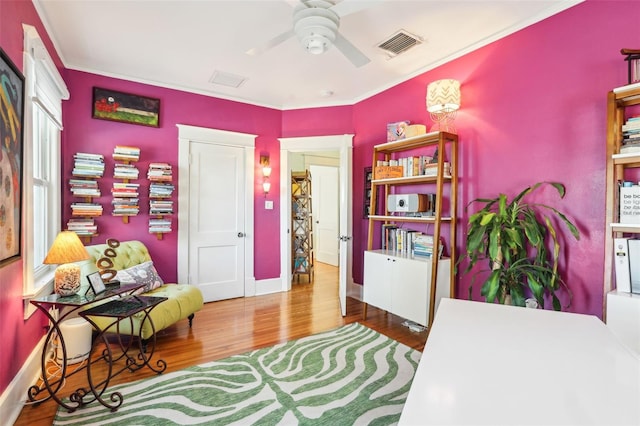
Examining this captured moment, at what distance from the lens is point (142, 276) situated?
319 centimetres

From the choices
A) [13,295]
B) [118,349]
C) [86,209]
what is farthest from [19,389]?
[86,209]

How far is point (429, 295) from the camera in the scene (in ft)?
9.59

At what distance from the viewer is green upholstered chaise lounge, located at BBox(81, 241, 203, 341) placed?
2695mm

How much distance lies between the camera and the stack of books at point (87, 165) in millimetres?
3322

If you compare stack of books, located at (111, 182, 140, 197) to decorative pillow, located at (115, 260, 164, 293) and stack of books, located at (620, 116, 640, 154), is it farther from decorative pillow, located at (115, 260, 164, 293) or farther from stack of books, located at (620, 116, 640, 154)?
stack of books, located at (620, 116, 640, 154)

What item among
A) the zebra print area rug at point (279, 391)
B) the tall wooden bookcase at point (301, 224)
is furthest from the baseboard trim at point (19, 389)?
the tall wooden bookcase at point (301, 224)

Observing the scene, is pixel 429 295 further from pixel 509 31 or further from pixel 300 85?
pixel 300 85

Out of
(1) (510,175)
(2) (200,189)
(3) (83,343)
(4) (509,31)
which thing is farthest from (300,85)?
(3) (83,343)

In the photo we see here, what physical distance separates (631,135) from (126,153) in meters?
4.30

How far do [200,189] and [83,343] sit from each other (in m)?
2.11

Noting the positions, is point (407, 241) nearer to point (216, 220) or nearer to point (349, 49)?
point (349, 49)

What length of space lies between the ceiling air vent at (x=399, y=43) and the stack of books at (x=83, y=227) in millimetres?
3392

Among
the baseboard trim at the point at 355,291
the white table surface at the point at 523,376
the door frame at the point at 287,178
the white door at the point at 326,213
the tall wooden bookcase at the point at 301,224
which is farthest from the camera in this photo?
the white door at the point at 326,213

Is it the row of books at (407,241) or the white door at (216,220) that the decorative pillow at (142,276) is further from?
the row of books at (407,241)
